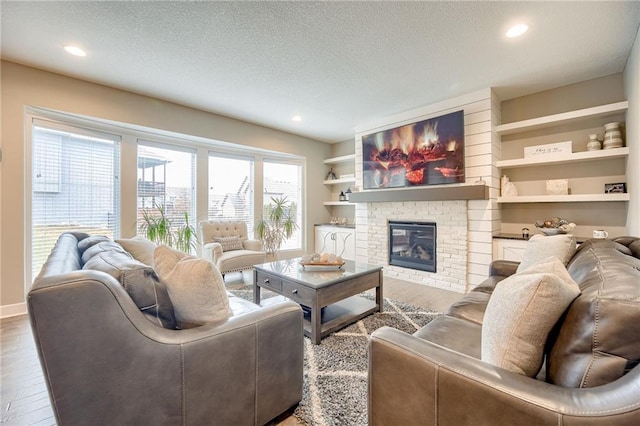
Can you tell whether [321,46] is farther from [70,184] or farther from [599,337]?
[70,184]

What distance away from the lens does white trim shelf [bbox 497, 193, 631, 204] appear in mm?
2747

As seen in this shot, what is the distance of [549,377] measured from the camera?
2.81ft

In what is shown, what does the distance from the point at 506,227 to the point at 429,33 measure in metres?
2.82

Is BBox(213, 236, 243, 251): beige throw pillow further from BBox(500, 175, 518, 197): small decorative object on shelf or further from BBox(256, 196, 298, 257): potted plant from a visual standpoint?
BBox(500, 175, 518, 197): small decorative object on shelf

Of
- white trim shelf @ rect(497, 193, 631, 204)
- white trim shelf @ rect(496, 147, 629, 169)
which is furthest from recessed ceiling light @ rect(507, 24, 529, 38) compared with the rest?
white trim shelf @ rect(497, 193, 631, 204)

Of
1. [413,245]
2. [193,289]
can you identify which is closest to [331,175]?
[413,245]

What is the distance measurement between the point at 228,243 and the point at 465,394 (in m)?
3.73

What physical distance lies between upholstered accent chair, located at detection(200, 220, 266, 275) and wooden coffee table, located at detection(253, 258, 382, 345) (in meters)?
1.01

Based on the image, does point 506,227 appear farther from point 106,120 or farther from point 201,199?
point 106,120

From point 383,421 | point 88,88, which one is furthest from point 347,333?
point 88,88

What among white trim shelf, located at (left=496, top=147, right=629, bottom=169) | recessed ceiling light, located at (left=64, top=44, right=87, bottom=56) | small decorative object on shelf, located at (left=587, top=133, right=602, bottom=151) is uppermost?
recessed ceiling light, located at (left=64, top=44, right=87, bottom=56)

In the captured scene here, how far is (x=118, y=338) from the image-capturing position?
95 cm

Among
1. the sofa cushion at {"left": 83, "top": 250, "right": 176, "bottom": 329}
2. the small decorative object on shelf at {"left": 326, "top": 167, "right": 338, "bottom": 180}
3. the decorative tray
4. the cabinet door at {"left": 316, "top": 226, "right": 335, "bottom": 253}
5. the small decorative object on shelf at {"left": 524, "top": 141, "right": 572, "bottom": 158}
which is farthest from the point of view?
the small decorative object on shelf at {"left": 326, "top": 167, "right": 338, "bottom": 180}

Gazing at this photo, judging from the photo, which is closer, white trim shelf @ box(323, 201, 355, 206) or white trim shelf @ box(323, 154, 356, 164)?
Answer: white trim shelf @ box(323, 154, 356, 164)
